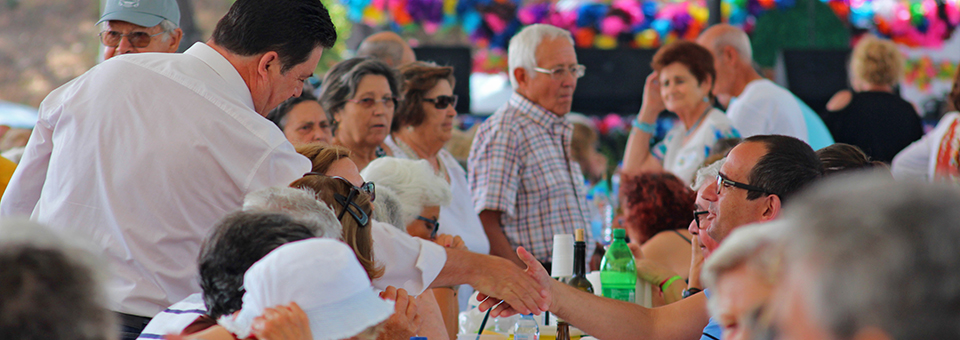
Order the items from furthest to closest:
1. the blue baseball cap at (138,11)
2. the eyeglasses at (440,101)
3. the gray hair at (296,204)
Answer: the eyeglasses at (440,101) < the blue baseball cap at (138,11) < the gray hair at (296,204)

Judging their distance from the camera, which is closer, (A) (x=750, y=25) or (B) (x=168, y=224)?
(B) (x=168, y=224)

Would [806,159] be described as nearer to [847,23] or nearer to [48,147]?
[48,147]

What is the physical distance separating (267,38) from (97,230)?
625 mm

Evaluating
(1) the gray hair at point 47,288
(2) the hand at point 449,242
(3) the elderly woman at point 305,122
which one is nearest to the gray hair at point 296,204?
(1) the gray hair at point 47,288

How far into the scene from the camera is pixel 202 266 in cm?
134

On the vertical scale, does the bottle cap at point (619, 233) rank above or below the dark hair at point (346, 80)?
below

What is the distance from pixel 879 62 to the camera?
4.94 meters

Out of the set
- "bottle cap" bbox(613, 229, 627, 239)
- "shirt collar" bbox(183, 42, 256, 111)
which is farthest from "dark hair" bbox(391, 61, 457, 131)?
"shirt collar" bbox(183, 42, 256, 111)

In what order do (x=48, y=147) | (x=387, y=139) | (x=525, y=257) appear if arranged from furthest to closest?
(x=387, y=139), (x=525, y=257), (x=48, y=147)

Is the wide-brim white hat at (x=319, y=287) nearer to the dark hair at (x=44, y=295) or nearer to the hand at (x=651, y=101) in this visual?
the dark hair at (x=44, y=295)

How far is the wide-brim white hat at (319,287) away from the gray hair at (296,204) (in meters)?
0.36

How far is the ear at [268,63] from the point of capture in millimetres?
2072

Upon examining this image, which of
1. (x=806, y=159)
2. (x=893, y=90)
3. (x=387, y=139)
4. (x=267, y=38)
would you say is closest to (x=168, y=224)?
(x=267, y=38)

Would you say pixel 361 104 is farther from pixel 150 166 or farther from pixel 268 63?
pixel 150 166
